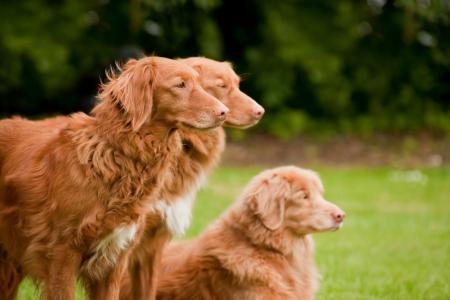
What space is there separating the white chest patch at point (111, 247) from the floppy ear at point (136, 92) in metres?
0.69

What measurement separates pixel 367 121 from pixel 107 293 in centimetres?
1207

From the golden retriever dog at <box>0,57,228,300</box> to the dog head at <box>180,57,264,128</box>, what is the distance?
0.85 metres

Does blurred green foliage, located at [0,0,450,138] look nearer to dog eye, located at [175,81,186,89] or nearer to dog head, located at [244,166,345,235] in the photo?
dog head, located at [244,166,345,235]

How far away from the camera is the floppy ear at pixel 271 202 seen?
6250mm

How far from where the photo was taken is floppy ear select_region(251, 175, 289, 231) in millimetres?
6250

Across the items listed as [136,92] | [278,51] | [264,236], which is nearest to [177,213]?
[264,236]

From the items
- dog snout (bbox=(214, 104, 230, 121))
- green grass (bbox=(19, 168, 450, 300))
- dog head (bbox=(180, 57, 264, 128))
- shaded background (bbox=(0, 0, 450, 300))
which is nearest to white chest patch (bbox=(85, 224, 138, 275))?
dog snout (bbox=(214, 104, 230, 121))

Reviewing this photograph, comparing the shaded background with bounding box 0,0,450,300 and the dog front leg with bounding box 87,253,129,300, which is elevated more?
the shaded background with bounding box 0,0,450,300

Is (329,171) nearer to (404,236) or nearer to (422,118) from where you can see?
(422,118)

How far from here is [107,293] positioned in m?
5.62

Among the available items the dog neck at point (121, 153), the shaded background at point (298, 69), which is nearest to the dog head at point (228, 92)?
the dog neck at point (121, 153)

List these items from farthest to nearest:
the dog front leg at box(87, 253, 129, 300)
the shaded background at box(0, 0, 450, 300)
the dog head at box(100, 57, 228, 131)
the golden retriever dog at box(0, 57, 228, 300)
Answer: the shaded background at box(0, 0, 450, 300)
the dog front leg at box(87, 253, 129, 300)
the dog head at box(100, 57, 228, 131)
the golden retriever dog at box(0, 57, 228, 300)

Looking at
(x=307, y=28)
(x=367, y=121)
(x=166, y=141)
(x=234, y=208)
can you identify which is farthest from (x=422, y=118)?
(x=166, y=141)

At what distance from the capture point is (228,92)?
651 centimetres
